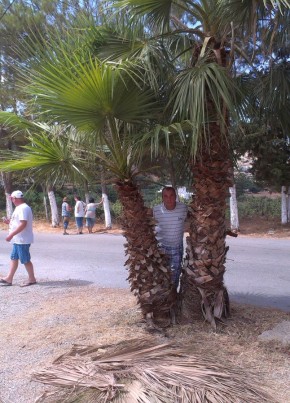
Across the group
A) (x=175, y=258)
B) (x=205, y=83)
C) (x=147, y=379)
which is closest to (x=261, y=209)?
(x=175, y=258)

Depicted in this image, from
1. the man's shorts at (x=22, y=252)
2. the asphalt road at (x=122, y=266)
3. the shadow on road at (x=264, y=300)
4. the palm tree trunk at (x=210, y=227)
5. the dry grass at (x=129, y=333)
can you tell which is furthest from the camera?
the man's shorts at (x=22, y=252)

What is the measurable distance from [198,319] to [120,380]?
188 centimetres

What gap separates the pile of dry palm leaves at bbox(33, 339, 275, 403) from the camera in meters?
3.23

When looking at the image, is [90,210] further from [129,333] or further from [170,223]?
[129,333]

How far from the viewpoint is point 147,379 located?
3.42 meters

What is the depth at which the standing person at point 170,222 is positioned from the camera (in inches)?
207

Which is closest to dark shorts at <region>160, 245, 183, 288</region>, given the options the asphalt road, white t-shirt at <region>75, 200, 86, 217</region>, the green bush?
the asphalt road

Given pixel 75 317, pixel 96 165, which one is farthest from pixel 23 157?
pixel 75 317

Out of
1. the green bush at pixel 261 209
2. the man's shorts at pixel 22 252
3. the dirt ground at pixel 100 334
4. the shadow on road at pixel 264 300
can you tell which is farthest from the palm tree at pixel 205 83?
the green bush at pixel 261 209

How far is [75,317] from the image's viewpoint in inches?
224

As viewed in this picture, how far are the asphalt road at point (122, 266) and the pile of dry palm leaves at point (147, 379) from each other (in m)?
2.81

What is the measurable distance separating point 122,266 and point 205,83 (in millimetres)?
6221

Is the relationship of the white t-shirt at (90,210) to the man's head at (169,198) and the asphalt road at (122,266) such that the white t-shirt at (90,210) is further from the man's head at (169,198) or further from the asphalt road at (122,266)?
the man's head at (169,198)

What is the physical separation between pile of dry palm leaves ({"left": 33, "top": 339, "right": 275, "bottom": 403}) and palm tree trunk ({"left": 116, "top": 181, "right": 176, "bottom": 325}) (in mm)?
1000
